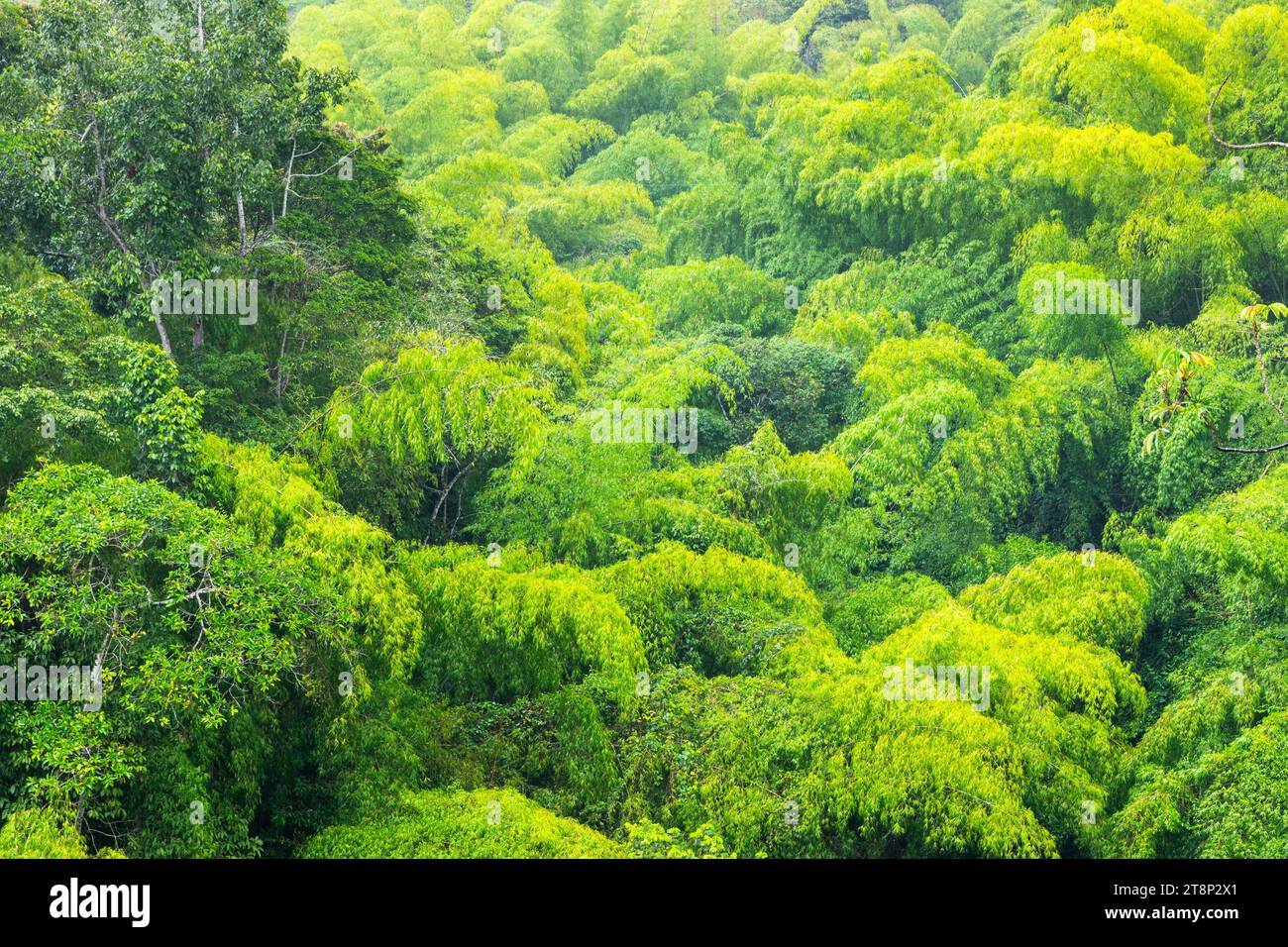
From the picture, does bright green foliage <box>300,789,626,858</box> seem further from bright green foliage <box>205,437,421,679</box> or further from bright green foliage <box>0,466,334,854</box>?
bright green foliage <box>205,437,421,679</box>

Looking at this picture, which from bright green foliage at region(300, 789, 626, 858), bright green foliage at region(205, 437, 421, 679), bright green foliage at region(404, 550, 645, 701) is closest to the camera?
bright green foliage at region(300, 789, 626, 858)

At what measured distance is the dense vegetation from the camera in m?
8.76

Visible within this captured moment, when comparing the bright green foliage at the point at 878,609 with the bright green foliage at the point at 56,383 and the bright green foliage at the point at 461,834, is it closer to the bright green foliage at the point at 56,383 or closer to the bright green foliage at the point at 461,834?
the bright green foliage at the point at 461,834

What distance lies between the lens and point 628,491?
13734mm

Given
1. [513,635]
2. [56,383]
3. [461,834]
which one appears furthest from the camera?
[513,635]

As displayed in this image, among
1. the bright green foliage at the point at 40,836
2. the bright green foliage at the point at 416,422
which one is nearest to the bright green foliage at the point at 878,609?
the bright green foliage at the point at 416,422

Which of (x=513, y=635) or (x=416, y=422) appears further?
(x=416, y=422)

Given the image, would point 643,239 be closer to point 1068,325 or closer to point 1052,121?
point 1052,121

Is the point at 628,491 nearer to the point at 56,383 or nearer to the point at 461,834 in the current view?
the point at 461,834

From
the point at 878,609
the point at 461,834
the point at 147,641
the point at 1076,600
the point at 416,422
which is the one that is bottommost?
the point at 461,834

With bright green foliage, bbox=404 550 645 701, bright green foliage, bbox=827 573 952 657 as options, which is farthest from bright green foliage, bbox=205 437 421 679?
bright green foliage, bbox=827 573 952 657

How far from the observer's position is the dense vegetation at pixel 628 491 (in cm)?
876

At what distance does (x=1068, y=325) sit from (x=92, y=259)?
12.9 meters

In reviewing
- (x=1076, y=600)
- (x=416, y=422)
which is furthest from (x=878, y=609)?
(x=416, y=422)
